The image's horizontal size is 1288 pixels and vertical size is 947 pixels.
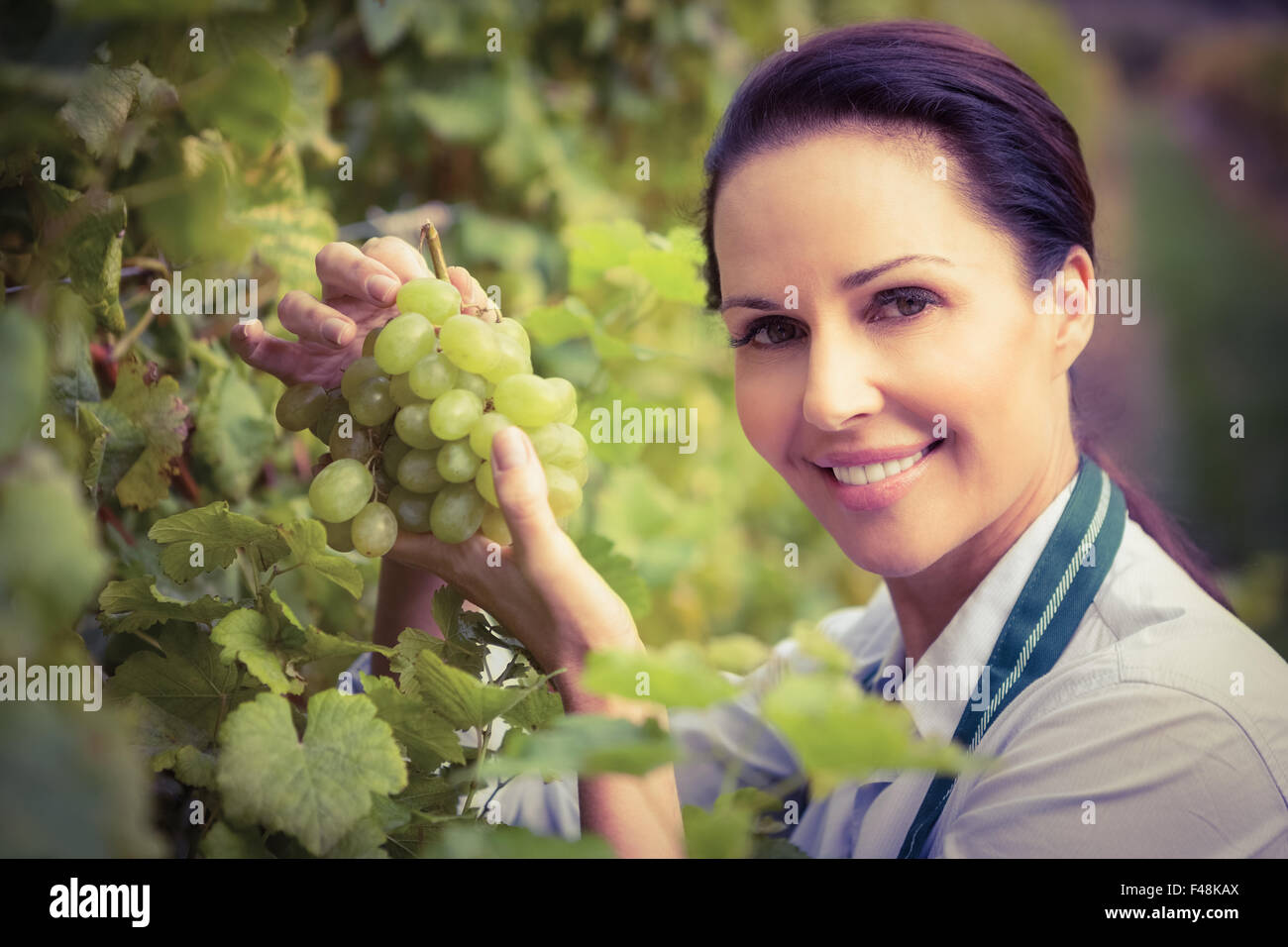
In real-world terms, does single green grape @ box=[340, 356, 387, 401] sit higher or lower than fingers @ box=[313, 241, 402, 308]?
lower

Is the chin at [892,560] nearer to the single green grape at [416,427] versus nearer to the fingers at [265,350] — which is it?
the single green grape at [416,427]

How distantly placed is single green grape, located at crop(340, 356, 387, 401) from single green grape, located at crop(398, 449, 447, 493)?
6cm

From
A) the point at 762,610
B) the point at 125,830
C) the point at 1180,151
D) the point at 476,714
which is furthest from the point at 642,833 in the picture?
the point at 1180,151

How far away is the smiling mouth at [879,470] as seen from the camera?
3.06ft

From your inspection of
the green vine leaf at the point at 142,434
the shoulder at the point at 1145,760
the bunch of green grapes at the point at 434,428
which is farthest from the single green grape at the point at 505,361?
the shoulder at the point at 1145,760

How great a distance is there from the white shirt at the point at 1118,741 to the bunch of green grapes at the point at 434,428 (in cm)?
23

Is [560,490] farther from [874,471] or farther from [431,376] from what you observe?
[874,471]

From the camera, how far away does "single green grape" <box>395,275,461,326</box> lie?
2.42 ft

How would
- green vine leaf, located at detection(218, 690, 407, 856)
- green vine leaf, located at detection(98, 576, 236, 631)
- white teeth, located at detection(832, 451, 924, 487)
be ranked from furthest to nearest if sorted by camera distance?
white teeth, located at detection(832, 451, 924, 487)
green vine leaf, located at detection(98, 576, 236, 631)
green vine leaf, located at detection(218, 690, 407, 856)

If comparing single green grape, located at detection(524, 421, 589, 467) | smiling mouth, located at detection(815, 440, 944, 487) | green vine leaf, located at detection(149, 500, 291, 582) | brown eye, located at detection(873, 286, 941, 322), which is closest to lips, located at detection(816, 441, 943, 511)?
smiling mouth, located at detection(815, 440, 944, 487)

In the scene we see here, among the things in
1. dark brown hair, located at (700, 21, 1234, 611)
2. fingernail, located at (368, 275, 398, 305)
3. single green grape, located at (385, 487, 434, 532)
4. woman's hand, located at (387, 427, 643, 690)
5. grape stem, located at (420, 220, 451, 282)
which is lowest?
woman's hand, located at (387, 427, 643, 690)

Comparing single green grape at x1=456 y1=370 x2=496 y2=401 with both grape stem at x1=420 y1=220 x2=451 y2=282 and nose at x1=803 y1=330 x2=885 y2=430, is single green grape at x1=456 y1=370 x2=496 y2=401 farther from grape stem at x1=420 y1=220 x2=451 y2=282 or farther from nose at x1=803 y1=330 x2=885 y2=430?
nose at x1=803 y1=330 x2=885 y2=430

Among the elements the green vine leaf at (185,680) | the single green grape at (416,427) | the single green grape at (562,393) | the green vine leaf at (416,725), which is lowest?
→ the green vine leaf at (416,725)

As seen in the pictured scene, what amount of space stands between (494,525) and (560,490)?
0.06 m
